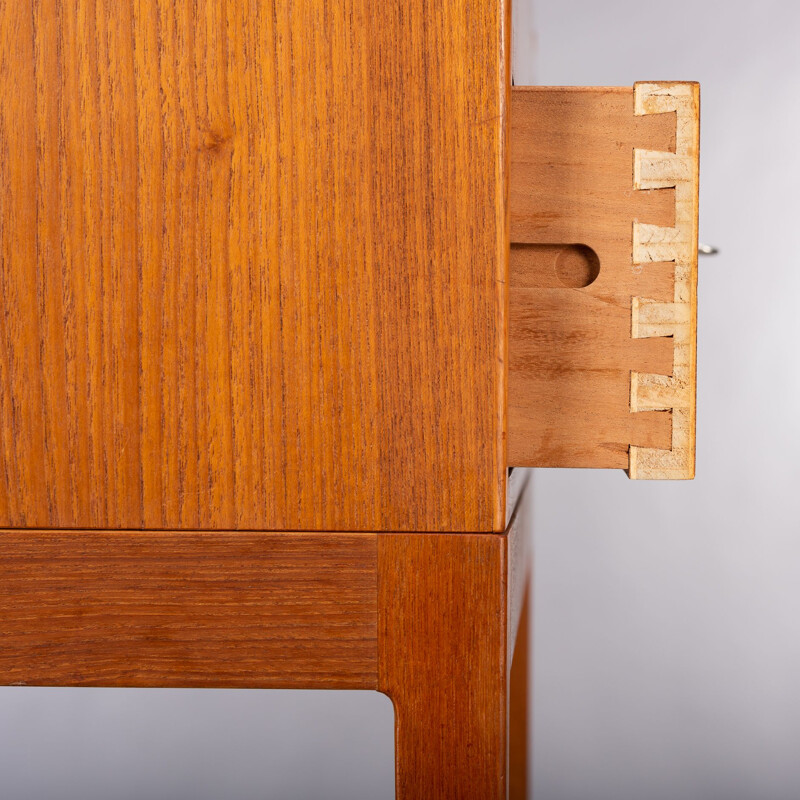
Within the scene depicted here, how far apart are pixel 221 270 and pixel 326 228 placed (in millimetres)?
39

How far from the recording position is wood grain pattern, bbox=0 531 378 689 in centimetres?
32

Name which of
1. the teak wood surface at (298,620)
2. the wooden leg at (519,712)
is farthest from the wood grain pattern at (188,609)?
the wooden leg at (519,712)

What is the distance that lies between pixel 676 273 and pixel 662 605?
1036 mm

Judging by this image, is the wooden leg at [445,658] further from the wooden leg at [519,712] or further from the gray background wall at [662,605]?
the gray background wall at [662,605]

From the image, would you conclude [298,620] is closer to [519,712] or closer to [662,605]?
[519,712]

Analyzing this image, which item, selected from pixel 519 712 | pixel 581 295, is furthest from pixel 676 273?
pixel 519 712

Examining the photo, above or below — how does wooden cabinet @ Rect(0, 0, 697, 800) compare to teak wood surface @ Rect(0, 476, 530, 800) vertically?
above

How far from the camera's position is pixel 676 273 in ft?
1.12

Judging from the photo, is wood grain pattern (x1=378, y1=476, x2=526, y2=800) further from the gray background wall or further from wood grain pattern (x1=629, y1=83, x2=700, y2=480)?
the gray background wall

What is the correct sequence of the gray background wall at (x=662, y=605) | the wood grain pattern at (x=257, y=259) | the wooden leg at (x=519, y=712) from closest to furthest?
the wood grain pattern at (x=257, y=259)
the wooden leg at (x=519, y=712)
the gray background wall at (x=662, y=605)

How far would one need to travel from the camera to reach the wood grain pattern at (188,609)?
325mm

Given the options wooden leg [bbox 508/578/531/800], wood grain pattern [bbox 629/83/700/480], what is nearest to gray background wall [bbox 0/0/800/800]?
wooden leg [bbox 508/578/531/800]

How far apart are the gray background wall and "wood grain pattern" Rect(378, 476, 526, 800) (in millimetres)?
898

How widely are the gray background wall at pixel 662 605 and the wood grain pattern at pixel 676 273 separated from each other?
0.87 meters
